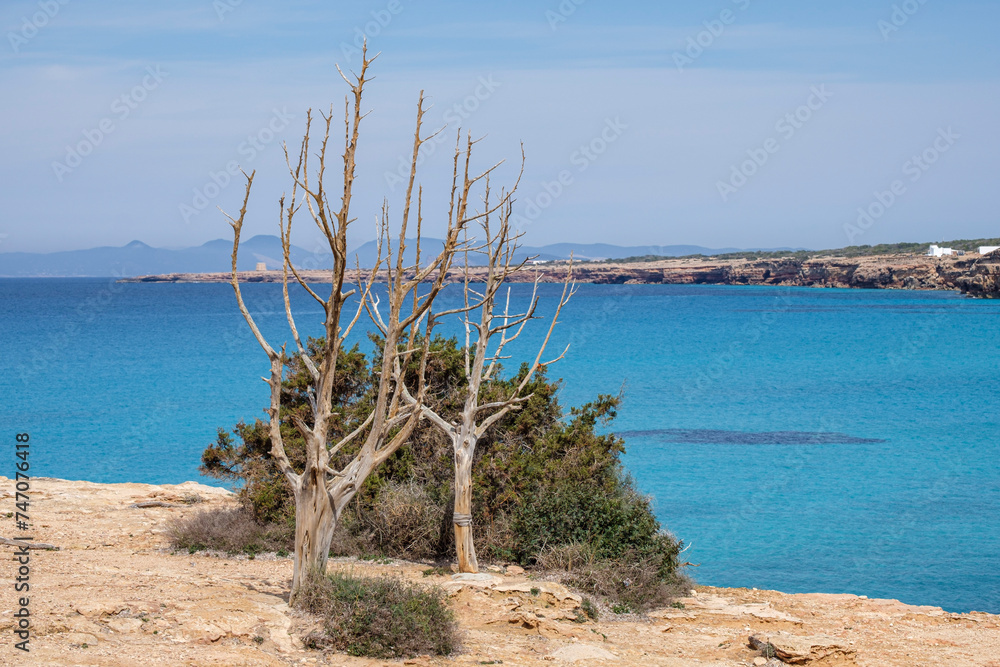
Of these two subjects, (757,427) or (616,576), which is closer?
(616,576)

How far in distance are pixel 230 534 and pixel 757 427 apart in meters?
20.5

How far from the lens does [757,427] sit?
28.7 metres

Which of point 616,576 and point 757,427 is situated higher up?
point 616,576

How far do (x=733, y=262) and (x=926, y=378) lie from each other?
5065 inches

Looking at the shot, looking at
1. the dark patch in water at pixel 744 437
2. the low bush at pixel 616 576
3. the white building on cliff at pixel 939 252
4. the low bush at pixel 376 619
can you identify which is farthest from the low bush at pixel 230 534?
the white building on cliff at pixel 939 252

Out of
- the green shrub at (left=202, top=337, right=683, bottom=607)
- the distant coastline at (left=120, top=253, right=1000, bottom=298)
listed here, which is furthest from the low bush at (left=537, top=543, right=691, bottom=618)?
the distant coastline at (left=120, top=253, right=1000, bottom=298)

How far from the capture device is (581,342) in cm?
5928

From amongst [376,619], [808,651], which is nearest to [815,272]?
[808,651]

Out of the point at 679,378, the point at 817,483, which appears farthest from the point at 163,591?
the point at 679,378

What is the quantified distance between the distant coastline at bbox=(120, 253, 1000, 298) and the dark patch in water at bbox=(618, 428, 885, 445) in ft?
185

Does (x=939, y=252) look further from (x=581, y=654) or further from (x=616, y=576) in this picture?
(x=581, y=654)

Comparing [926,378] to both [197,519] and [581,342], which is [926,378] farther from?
[197,519]

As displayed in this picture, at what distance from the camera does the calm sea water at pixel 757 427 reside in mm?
16891

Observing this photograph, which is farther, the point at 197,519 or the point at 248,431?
the point at 248,431
